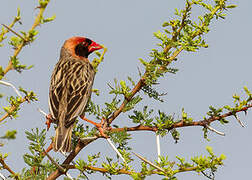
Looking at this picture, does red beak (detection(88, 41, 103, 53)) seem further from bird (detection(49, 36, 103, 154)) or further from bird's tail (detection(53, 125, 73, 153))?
bird's tail (detection(53, 125, 73, 153))

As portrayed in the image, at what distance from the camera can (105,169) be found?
4.73m

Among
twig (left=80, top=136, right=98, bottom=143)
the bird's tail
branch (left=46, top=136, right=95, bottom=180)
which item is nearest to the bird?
the bird's tail

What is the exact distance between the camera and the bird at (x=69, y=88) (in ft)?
19.1

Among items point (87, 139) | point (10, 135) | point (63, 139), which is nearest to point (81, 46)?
point (63, 139)

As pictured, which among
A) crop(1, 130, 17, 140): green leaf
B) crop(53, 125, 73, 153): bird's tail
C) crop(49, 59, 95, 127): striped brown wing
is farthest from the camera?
crop(49, 59, 95, 127): striped brown wing

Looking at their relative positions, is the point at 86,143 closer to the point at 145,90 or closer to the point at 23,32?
the point at 145,90

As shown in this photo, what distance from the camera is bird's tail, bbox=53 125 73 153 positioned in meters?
5.47

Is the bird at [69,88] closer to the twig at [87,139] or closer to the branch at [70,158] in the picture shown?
the branch at [70,158]

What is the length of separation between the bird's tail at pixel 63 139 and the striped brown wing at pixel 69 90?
148mm

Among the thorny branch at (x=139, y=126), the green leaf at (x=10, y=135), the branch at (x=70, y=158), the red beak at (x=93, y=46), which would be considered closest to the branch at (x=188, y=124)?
the thorny branch at (x=139, y=126)

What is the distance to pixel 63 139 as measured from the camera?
5602 millimetres

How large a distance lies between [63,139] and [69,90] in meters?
1.45

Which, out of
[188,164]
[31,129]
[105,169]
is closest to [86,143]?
[105,169]

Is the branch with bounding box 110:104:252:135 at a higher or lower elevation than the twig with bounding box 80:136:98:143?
higher
